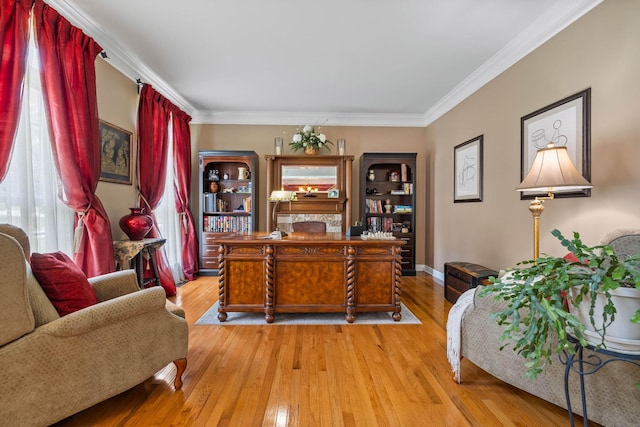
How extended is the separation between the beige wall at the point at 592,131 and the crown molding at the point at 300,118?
1136 millimetres

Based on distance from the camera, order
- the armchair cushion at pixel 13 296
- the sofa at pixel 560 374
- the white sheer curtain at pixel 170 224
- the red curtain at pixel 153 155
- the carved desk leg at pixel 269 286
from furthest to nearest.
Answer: the white sheer curtain at pixel 170 224
the red curtain at pixel 153 155
the carved desk leg at pixel 269 286
the sofa at pixel 560 374
the armchair cushion at pixel 13 296

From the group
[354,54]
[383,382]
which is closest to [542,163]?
[383,382]

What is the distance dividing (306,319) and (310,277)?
456 mm

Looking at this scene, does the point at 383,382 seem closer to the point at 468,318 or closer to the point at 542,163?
the point at 468,318

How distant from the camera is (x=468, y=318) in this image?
1894 millimetres

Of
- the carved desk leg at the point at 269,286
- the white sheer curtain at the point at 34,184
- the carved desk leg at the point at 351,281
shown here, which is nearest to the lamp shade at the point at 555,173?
the carved desk leg at the point at 351,281

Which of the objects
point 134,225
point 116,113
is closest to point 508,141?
point 134,225

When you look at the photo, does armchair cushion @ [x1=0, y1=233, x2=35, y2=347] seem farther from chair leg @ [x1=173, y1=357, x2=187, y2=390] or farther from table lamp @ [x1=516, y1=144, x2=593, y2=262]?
table lamp @ [x1=516, y1=144, x2=593, y2=262]

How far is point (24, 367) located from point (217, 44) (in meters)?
2.92

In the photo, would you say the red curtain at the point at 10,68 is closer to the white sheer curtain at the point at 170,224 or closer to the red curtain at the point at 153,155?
the red curtain at the point at 153,155

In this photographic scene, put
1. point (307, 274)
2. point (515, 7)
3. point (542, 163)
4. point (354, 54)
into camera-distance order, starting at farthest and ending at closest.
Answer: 1. point (354, 54)
2. point (307, 274)
3. point (515, 7)
4. point (542, 163)

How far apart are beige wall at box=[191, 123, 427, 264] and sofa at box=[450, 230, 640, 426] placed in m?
3.38

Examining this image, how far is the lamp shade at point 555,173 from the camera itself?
1965 millimetres

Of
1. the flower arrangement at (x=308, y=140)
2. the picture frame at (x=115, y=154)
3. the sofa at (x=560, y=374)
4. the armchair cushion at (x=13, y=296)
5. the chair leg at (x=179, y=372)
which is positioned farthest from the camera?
the flower arrangement at (x=308, y=140)
